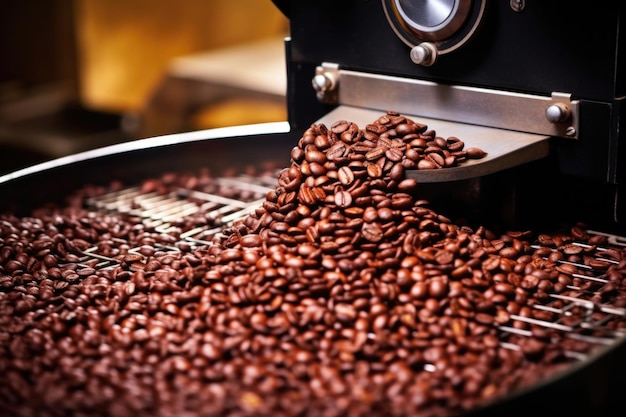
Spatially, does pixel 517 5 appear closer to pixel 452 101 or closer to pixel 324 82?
pixel 452 101

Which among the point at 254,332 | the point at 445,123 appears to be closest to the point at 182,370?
the point at 254,332

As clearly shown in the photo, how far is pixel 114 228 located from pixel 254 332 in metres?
0.67

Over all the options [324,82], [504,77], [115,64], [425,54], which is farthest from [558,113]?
[115,64]

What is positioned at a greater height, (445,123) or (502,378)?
(445,123)

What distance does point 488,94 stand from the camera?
5.43 ft

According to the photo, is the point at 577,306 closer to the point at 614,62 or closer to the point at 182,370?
the point at 614,62

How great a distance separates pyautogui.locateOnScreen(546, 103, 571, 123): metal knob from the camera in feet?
5.10

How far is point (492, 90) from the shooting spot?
1657mm

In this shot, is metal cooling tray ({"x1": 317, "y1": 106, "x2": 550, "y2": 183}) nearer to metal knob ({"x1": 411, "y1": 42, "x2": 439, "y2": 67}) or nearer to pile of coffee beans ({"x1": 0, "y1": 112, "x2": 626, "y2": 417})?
pile of coffee beans ({"x1": 0, "y1": 112, "x2": 626, "y2": 417})

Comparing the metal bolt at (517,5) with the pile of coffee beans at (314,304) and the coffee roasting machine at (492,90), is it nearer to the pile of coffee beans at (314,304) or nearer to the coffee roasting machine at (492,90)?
the coffee roasting machine at (492,90)

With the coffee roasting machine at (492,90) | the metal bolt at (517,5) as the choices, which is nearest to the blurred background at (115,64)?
the coffee roasting machine at (492,90)

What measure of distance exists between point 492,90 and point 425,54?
0.47ft

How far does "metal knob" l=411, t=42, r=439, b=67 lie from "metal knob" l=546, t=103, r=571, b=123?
0.79ft

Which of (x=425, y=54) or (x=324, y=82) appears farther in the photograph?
(x=324, y=82)
